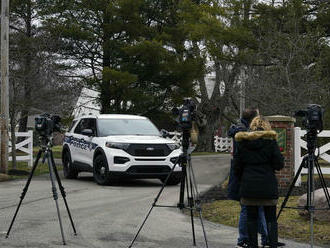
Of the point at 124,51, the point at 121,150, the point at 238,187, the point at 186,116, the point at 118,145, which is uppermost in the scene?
the point at 124,51

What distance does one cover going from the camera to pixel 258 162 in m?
6.82

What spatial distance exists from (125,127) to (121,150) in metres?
1.50

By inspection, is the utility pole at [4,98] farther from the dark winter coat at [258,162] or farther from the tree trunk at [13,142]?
the dark winter coat at [258,162]

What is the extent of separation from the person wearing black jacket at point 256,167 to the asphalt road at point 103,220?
4.12 feet

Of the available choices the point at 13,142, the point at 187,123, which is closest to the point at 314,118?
the point at 187,123

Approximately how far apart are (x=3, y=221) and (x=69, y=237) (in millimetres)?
1781

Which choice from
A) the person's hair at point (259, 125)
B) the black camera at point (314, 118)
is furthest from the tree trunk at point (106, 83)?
the person's hair at point (259, 125)

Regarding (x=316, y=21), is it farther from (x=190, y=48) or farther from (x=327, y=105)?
(x=190, y=48)

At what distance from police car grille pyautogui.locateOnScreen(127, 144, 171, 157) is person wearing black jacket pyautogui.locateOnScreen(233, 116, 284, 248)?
8656 millimetres

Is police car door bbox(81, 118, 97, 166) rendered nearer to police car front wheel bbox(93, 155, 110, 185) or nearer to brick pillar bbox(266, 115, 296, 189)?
police car front wheel bbox(93, 155, 110, 185)

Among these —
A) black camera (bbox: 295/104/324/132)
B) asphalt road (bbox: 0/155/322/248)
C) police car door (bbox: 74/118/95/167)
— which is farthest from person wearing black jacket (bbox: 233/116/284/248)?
police car door (bbox: 74/118/95/167)

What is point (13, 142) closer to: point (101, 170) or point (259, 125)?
point (101, 170)

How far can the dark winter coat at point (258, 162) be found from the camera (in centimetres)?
681

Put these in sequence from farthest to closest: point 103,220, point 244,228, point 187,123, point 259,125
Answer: point 103,220, point 187,123, point 244,228, point 259,125
